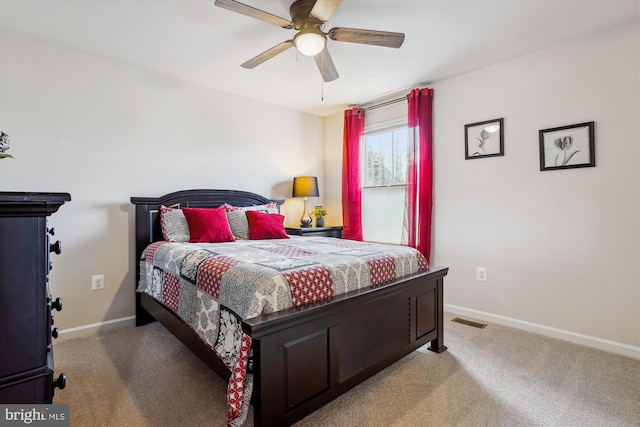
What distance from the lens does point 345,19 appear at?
7.73 feet

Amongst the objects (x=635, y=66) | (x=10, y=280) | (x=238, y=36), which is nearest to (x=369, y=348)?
(x=10, y=280)

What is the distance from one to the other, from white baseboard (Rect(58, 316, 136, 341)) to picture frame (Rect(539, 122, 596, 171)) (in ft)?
13.0

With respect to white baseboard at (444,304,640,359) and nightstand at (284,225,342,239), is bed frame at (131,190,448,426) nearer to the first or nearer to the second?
white baseboard at (444,304,640,359)

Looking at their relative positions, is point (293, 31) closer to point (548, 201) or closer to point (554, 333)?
point (548, 201)

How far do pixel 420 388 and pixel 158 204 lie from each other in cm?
270

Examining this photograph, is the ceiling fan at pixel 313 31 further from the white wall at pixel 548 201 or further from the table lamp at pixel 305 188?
the table lamp at pixel 305 188

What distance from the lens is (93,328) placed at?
2832 millimetres

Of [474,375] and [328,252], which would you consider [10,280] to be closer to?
[328,252]

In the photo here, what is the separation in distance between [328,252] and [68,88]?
2601 mm

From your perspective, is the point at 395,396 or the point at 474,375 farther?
the point at 474,375

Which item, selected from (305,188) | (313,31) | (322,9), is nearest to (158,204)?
Answer: (305,188)

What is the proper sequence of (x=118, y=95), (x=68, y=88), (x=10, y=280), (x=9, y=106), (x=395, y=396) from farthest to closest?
(x=118, y=95)
(x=68, y=88)
(x=9, y=106)
(x=395, y=396)
(x=10, y=280)

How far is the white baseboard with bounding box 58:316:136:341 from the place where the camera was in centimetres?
269

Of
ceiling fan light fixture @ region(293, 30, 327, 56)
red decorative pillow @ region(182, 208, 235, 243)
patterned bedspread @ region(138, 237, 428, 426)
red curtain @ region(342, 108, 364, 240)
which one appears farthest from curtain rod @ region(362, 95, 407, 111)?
red decorative pillow @ region(182, 208, 235, 243)
